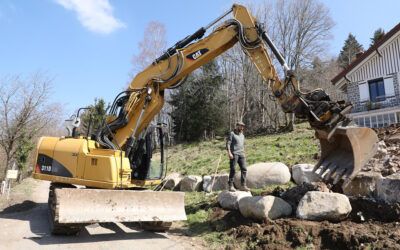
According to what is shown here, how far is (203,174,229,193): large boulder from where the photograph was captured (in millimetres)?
8830

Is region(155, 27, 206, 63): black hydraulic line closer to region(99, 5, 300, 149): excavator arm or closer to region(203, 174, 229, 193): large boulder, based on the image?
region(99, 5, 300, 149): excavator arm

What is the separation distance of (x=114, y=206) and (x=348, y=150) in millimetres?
4454

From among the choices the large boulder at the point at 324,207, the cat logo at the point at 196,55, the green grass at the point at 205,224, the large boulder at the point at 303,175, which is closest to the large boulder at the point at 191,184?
the green grass at the point at 205,224

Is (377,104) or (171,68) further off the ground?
(377,104)

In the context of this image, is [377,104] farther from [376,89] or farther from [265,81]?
[265,81]

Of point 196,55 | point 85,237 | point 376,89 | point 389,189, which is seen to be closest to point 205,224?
point 85,237

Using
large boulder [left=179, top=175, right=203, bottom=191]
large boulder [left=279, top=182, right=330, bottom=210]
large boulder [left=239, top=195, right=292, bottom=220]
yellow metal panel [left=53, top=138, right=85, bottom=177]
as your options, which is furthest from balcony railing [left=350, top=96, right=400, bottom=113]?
yellow metal panel [left=53, top=138, right=85, bottom=177]

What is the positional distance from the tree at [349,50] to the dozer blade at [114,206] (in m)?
46.5

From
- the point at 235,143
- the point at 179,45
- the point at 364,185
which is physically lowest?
the point at 364,185

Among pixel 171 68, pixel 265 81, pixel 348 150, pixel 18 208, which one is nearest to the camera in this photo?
pixel 348 150

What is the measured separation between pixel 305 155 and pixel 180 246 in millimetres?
6493

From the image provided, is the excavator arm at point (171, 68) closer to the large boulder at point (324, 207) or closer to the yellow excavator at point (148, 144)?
the yellow excavator at point (148, 144)

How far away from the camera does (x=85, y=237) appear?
18.7ft

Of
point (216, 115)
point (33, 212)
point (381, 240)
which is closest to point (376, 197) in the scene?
point (381, 240)
